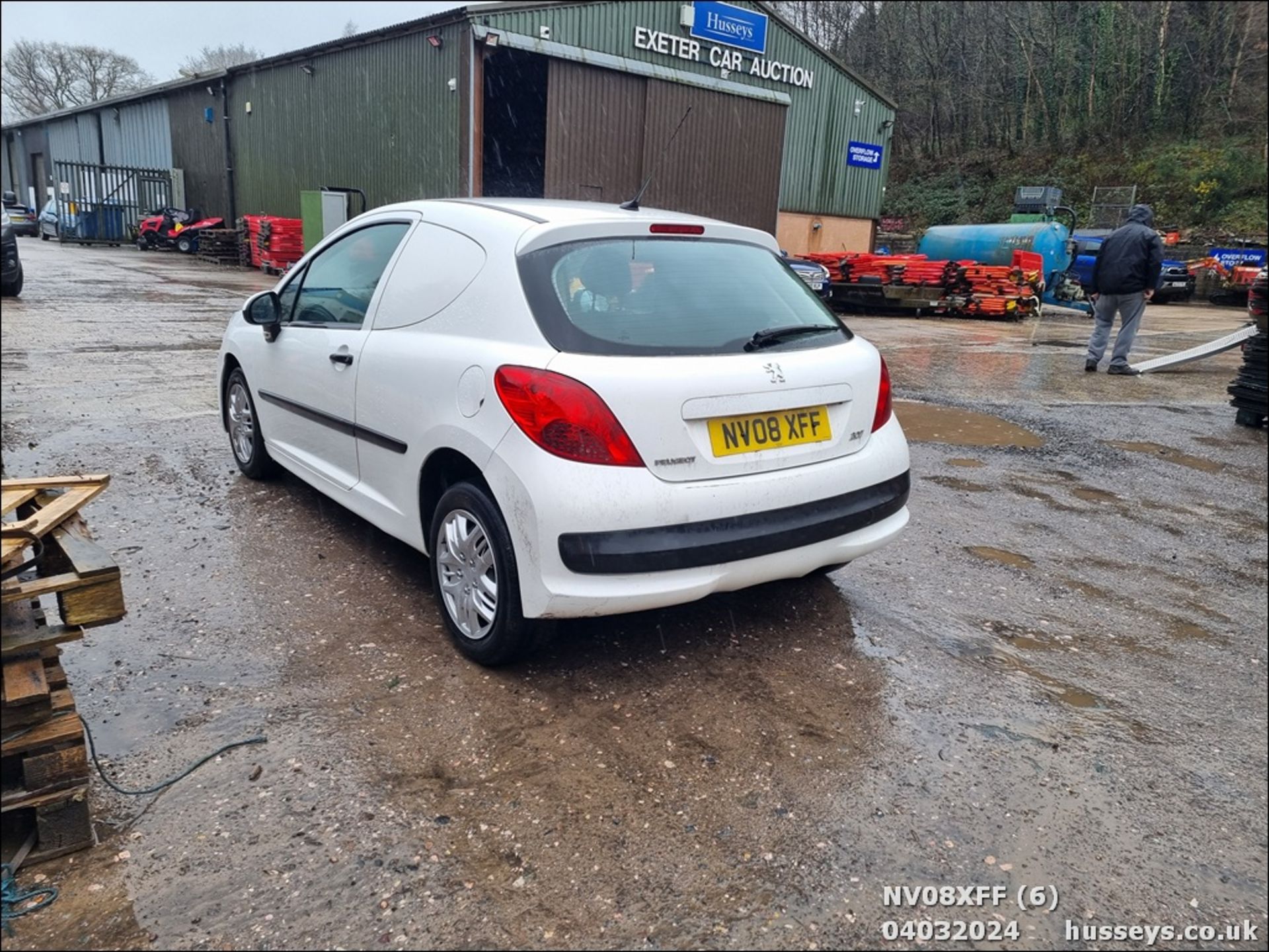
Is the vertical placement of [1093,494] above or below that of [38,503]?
below

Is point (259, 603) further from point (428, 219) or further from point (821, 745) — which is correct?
point (821, 745)

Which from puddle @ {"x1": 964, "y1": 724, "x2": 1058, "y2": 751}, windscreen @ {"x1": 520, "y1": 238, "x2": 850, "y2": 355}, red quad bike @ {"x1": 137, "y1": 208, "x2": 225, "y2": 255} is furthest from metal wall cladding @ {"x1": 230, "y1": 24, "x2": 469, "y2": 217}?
puddle @ {"x1": 964, "y1": 724, "x2": 1058, "y2": 751}

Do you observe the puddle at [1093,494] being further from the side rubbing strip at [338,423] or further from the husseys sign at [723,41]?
the husseys sign at [723,41]

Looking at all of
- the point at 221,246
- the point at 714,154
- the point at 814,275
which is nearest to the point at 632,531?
the point at 814,275

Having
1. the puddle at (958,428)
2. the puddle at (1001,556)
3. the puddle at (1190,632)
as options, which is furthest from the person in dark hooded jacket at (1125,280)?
the puddle at (1190,632)

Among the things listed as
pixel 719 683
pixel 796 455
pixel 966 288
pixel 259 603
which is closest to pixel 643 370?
pixel 796 455

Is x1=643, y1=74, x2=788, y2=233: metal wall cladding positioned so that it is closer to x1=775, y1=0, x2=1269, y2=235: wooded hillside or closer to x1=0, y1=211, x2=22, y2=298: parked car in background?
x1=775, y1=0, x2=1269, y2=235: wooded hillside

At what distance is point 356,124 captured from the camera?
798 inches

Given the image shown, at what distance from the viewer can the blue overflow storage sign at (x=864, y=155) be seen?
24062 millimetres

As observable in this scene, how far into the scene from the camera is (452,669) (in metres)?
3.21

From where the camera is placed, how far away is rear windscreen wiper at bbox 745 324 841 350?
327cm

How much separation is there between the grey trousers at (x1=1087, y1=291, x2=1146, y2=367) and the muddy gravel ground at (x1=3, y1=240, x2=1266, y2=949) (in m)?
5.98

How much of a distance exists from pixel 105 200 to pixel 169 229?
185 inches

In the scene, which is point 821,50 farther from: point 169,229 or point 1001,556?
point 1001,556
